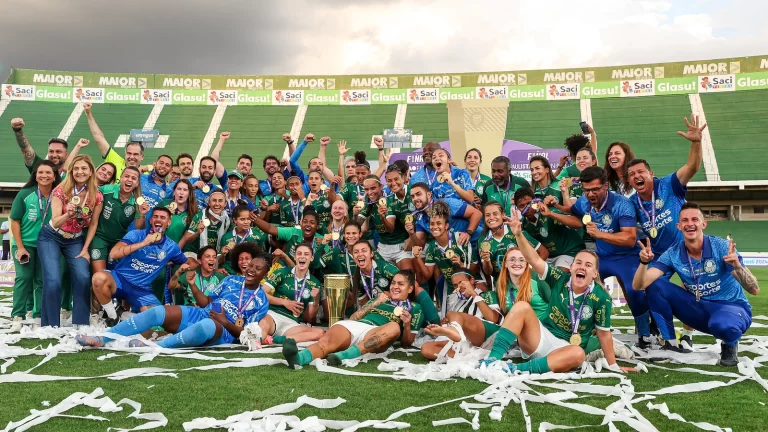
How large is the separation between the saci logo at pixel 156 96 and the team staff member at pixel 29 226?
28441mm

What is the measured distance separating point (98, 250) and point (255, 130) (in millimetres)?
26153

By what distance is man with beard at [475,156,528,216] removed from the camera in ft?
21.8

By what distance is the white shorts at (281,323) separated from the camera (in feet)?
19.8

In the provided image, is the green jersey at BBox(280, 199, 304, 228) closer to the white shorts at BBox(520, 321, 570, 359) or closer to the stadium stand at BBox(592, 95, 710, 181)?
the white shorts at BBox(520, 321, 570, 359)

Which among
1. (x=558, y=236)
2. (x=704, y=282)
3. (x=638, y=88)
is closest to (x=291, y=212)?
(x=558, y=236)

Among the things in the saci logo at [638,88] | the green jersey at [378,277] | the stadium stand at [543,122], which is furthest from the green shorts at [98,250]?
the saci logo at [638,88]

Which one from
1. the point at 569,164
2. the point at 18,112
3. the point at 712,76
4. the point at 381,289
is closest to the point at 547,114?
the point at 712,76

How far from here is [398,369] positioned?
185 inches

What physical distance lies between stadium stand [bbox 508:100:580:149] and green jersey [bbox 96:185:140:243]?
24.9 meters

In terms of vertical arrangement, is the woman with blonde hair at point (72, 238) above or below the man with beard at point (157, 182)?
below

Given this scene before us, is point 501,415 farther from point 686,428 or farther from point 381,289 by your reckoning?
point 381,289

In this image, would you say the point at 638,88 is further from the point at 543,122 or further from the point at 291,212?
the point at 291,212

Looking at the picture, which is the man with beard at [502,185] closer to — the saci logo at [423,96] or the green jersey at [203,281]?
the green jersey at [203,281]

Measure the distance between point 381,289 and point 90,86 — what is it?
32.7 m
